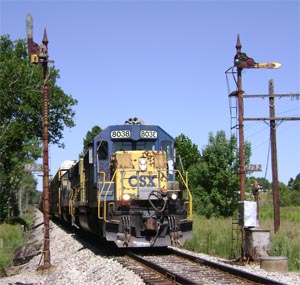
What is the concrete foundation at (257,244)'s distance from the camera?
13617 mm

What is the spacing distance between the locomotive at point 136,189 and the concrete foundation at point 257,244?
1.93 metres

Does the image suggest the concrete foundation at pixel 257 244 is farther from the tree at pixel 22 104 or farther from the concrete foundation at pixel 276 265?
A: the tree at pixel 22 104

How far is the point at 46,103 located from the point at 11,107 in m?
24.0

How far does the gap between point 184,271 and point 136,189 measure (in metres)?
4.04

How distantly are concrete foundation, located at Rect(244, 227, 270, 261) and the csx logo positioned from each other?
3.36 metres

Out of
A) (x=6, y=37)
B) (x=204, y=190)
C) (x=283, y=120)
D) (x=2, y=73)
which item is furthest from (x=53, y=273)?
(x=204, y=190)

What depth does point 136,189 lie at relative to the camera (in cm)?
1539

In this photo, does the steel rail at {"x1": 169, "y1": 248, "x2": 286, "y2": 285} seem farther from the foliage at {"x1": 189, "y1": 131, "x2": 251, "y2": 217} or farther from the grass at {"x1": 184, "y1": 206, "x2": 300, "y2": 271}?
the foliage at {"x1": 189, "y1": 131, "x2": 251, "y2": 217}

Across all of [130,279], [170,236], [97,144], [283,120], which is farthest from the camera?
[283,120]

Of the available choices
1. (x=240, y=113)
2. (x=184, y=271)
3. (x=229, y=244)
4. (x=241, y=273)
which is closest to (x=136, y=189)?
(x=229, y=244)

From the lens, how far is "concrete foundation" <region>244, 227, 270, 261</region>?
44.7 ft

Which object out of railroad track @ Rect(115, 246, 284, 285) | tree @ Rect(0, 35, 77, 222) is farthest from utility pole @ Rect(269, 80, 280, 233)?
tree @ Rect(0, 35, 77, 222)

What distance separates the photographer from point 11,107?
124 feet

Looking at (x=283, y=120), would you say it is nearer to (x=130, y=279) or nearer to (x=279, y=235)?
(x=279, y=235)
